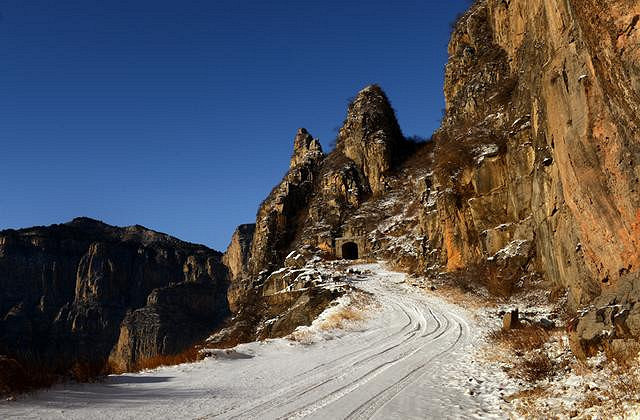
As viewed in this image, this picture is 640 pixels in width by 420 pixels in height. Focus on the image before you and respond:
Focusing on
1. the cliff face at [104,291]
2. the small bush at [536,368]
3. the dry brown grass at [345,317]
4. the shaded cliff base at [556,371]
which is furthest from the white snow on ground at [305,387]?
the cliff face at [104,291]

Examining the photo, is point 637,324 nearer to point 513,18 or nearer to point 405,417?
point 405,417

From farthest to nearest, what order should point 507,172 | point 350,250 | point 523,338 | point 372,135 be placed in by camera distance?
point 372,135 < point 350,250 < point 507,172 < point 523,338

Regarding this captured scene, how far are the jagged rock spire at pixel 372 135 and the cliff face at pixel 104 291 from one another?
264ft

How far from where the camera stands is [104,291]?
163 metres

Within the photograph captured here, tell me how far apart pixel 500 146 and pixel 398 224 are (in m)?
22.0

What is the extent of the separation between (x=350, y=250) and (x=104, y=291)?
134 meters

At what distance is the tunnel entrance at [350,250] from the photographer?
195 feet

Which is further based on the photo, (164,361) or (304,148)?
(304,148)

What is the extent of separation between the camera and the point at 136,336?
126 metres

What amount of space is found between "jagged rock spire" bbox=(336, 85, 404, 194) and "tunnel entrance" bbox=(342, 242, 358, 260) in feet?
37.3

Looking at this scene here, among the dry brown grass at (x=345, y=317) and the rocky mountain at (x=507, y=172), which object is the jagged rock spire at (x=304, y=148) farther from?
the dry brown grass at (x=345, y=317)

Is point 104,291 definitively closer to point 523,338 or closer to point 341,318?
point 341,318

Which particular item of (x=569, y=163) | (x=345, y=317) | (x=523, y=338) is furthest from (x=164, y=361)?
(x=569, y=163)

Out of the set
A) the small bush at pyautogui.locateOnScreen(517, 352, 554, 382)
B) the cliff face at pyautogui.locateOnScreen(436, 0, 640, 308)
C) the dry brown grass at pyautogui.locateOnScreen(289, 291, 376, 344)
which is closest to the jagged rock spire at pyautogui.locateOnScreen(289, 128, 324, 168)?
the cliff face at pyautogui.locateOnScreen(436, 0, 640, 308)
